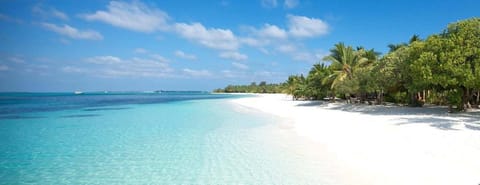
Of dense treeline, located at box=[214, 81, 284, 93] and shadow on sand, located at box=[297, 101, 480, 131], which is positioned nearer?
shadow on sand, located at box=[297, 101, 480, 131]

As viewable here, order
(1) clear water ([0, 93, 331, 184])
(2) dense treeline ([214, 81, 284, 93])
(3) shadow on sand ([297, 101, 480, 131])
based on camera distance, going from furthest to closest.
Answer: (2) dense treeline ([214, 81, 284, 93])
(3) shadow on sand ([297, 101, 480, 131])
(1) clear water ([0, 93, 331, 184])

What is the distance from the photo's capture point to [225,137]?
38.8 ft

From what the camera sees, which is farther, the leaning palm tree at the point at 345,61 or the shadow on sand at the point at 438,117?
the leaning palm tree at the point at 345,61

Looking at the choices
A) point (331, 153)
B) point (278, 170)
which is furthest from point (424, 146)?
point (278, 170)

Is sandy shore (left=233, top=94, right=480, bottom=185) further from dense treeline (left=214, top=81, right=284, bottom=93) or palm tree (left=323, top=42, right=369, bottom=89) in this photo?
dense treeline (left=214, top=81, right=284, bottom=93)

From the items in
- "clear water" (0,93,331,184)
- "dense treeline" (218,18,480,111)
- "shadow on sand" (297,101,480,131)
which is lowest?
"clear water" (0,93,331,184)

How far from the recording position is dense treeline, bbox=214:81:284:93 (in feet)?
337

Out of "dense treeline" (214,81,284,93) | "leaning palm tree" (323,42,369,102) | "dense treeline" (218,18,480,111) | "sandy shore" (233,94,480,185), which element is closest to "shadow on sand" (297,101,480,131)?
"sandy shore" (233,94,480,185)

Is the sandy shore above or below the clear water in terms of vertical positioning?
above

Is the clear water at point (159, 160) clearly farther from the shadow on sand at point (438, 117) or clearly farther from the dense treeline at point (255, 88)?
the dense treeline at point (255, 88)

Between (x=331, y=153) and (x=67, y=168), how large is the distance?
6.39 meters

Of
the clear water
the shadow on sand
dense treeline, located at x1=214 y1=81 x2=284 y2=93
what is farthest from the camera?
dense treeline, located at x1=214 y1=81 x2=284 y2=93

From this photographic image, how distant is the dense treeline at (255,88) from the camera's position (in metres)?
103

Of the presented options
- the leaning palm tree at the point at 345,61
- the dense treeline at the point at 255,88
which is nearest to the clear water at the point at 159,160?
the leaning palm tree at the point at 345,61
